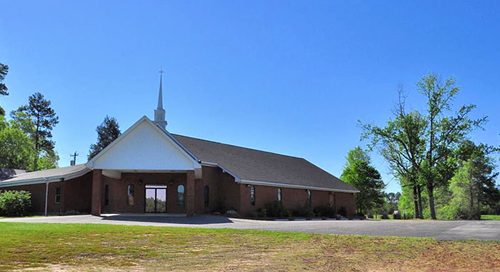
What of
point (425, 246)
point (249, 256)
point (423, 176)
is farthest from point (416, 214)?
point (249, 256)

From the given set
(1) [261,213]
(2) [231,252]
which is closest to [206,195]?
(1) [261,213]

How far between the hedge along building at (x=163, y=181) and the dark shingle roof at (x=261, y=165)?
0.49ft

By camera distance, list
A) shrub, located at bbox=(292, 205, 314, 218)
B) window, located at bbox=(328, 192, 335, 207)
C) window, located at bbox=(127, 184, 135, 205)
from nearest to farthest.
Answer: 1. window, located at bbox=(127, 184, 135, 205)
2. shrub, located at bbox=(292, 205, 314, 218)
3. window, located at bbox=(328, 192, 335, 207)

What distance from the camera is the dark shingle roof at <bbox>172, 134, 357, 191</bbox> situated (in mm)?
35438

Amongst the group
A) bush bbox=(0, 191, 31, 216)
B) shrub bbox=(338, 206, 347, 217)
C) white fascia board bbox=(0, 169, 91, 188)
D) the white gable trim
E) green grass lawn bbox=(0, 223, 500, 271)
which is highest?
the white gable trim

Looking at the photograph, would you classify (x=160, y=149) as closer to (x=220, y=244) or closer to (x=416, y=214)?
(x=220, y=244)

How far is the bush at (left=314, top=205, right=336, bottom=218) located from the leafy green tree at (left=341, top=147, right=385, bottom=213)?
17.7m

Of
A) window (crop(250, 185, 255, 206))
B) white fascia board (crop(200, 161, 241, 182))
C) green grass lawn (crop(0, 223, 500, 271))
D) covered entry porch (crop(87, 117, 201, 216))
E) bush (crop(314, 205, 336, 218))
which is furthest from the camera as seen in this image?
bush (crop(314, 205, 336, 218))

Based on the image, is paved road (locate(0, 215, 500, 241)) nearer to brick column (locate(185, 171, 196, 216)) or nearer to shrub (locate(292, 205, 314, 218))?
brick column (locate(185, 171, 196, 216))

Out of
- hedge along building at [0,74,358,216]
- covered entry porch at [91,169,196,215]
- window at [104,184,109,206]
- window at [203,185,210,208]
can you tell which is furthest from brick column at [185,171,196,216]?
window at [104,184,109,206]

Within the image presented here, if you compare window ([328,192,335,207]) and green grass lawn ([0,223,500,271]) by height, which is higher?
window ([328,192,335,207])

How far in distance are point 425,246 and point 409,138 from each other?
35955 mm

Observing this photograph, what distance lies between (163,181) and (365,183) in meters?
34.6

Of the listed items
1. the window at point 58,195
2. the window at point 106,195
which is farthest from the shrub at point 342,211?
the window at point 58,195
